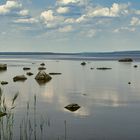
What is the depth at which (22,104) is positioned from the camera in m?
28.7

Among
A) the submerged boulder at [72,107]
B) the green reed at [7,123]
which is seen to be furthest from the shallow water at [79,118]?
the green reed at [7,123]

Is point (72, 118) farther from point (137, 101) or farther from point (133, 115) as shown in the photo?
point (137, 101)

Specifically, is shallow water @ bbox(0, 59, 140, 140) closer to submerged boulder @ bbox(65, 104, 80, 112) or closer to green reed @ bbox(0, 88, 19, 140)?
submerged boulder @ bbox(65, 104, 80, 112)

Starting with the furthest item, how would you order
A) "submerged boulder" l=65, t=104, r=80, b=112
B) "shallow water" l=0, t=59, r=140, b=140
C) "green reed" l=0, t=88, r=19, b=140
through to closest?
"submerged boulder" l=65, t=104, r=80, b=112 < "shallow water" l=0, t=59, r=140, b=140 < "green reed" l=0, t=88, r=19, b=140

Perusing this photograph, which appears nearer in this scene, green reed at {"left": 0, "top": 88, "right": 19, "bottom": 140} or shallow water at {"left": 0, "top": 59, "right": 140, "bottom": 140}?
green reed at {"left": 0, "top": 88, "right": 19, "bottom": 140}

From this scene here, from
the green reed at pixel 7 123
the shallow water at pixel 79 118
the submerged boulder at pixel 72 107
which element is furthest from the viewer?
the submerged boulder at pixel 72 107

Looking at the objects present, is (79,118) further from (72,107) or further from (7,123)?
(7,123)

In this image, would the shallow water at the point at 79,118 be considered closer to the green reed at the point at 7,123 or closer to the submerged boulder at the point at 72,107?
the submerged boulder at the point at 72,107

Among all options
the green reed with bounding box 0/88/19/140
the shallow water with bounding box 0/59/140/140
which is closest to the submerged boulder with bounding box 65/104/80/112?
the shallow water with bounding box 0/59/140/140

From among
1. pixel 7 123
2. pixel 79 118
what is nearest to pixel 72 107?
pixel 79 118

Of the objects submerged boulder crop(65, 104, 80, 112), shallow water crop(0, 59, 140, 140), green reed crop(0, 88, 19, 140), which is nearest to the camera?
green reed crop(0, 88, 19, 140)

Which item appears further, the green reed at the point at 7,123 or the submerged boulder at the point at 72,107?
the submerged boulder at the point at 72,107

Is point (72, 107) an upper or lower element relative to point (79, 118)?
upper

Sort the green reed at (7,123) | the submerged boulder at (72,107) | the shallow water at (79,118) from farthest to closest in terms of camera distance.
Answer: the submerged boulder at (72,107) < the shallow water at (79,118) < the green reed at (7,123)
